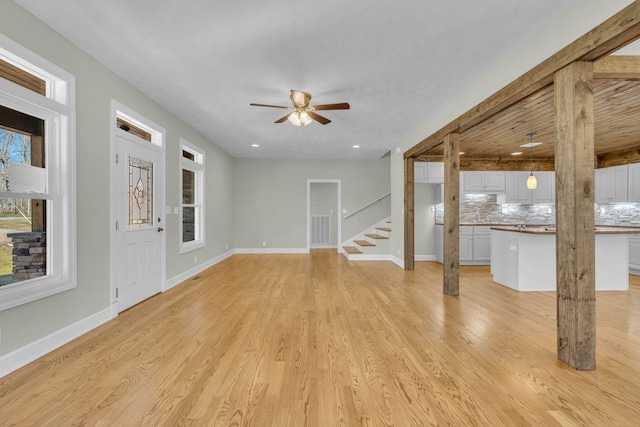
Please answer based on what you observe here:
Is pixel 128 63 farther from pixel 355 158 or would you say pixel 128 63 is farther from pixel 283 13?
pixel 355 158

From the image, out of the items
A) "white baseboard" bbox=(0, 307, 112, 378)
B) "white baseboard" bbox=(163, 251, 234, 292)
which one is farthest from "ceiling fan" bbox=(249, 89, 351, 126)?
"white baseboard" bbox=(163, 251, 234, 292)

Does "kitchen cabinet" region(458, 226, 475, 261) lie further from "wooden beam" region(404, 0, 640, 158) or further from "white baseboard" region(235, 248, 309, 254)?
"white baseboard" region(235, 248, 309, 254)

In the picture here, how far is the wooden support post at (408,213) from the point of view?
5.70 meters

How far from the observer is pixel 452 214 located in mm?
4125

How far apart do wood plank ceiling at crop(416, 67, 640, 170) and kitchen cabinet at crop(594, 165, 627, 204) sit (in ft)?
1.29

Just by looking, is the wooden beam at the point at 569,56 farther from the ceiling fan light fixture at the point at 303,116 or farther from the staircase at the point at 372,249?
the staircase at the point at 372,249

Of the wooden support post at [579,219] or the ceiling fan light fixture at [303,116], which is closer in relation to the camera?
the wooden support post at [579,219]

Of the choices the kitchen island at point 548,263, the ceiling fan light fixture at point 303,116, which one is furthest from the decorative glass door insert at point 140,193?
the kitchen island at point 548,263

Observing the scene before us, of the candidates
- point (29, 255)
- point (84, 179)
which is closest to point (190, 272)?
A: point (84, 179)

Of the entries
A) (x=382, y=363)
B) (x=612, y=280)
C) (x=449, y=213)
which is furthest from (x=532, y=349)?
(x=612, y=280)

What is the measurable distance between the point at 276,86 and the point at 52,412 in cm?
343

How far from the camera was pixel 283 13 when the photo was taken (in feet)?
7.41

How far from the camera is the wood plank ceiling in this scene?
11.3ft

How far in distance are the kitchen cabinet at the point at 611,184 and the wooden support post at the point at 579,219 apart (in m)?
5.75
